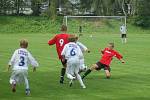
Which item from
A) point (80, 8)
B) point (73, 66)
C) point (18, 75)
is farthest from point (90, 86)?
point (80, 8)

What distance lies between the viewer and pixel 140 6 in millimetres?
86688

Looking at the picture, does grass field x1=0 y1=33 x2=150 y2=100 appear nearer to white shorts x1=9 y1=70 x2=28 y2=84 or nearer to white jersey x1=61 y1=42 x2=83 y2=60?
white shorts x1=9 y1=70 x2=28 y2=84

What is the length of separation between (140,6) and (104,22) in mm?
15356

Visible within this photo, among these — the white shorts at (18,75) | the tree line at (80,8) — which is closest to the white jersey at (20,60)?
the white shorts at (18,75)

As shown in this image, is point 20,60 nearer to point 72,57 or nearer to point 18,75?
point 18,75

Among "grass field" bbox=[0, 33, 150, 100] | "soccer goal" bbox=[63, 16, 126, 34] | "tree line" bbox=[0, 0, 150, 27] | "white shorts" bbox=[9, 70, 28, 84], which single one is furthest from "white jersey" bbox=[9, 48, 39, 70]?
"tree line" bbox=[0, 0, 150, 27]

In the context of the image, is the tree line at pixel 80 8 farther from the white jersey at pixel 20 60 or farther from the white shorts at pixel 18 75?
the white jersey at pixel 20 60

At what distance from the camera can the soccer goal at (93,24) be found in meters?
70.5

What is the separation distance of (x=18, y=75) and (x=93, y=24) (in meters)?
58.6

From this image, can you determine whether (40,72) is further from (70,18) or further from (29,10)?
(29,10)

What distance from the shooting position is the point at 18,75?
14.0 metres

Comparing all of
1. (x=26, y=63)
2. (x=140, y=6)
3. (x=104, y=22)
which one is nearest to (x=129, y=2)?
(x=140, y=6)

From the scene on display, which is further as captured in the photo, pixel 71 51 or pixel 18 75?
pixel 71 51

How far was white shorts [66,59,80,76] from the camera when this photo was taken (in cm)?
1560
